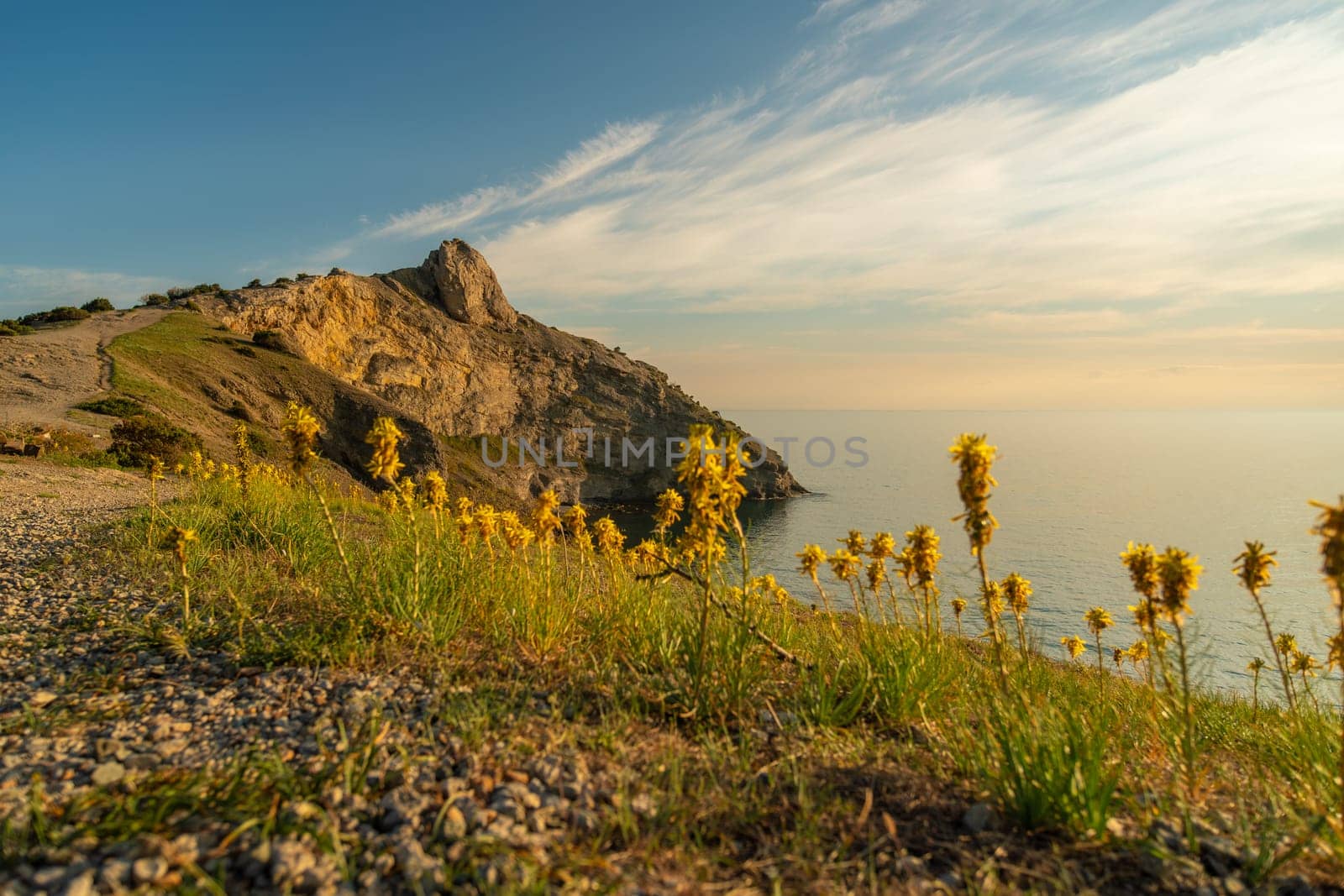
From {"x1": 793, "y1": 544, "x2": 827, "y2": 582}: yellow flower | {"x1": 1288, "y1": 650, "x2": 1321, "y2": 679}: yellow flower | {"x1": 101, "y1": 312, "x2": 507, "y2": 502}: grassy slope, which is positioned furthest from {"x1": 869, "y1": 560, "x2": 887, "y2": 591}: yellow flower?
{"x1": 101, "y1": 312, "x2": 507, "y2": 502}: grassy slope

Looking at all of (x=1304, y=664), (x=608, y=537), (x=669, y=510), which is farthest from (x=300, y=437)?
(x=1304, y=664)

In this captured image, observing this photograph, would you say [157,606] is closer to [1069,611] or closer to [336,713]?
[336,713]

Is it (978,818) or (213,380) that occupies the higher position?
(213,380)

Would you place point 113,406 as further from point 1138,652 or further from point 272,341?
point 1138,652

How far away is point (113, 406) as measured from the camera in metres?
26.5

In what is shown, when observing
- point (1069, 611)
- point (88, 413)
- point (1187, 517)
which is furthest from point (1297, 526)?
point (88, 413)

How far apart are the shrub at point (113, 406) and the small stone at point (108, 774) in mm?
30777

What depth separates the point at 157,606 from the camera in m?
5.06

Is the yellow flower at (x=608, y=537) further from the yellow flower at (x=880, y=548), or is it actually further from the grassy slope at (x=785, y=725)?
the yellow flower at (x=880, y=548)

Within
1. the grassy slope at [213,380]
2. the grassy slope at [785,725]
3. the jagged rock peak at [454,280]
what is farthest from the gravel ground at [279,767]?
the jagged rock peak at [454,280]

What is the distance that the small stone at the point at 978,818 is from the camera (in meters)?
2.80

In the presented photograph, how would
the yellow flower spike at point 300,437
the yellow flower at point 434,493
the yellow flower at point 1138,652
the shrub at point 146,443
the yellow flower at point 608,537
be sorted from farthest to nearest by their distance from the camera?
the shrub at point 146,443
the yellow flower at point 1138,652
the yellow flower at point 608,537
the yellow flower at point 434,493
the yellow flower spike at point 300,437

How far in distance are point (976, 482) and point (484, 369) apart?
70.8 m

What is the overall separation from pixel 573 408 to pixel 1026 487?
51197 mm
